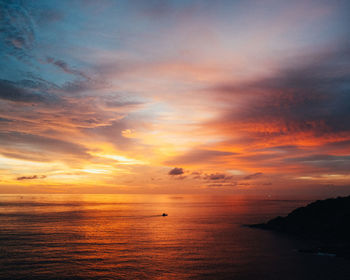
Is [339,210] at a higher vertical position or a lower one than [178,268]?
higher

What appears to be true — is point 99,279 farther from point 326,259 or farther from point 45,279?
point 326,259

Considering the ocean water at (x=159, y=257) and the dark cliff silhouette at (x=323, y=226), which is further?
the dark cliff silhouette at (x=323, y=226)

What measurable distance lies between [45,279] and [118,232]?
5077 cm

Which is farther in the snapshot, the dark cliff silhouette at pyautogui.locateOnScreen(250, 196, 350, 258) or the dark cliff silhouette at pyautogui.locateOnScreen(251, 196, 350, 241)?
the dark cliff silhouette at pyautogui.locateOnScreen(251, 196, 350, 241)

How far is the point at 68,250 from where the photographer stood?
2581 inches

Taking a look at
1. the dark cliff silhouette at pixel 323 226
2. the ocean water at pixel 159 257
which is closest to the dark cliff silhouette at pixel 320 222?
the dark cliff silhouette at pixel 323 226

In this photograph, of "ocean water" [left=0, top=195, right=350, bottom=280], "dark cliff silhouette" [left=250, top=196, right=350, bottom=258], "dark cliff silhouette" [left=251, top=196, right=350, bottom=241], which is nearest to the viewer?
"ocean water" [left=0, top=195, right=350, bottom=280]

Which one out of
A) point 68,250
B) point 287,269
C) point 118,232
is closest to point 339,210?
point 287,269

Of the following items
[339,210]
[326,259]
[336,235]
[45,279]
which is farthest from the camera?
[339,210]

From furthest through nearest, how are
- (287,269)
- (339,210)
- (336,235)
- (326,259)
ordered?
(339,210) < (336,235) < (326,259) < (287,269)

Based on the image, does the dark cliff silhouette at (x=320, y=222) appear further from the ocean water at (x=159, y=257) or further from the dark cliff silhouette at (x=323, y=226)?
the ocean water at (x=159, y=257)

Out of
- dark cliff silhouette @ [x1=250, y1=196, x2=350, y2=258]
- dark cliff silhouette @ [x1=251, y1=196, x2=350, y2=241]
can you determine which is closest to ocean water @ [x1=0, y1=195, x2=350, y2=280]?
dark cliff silhouette @ [x1=250, y1=196, x2=350, y2=258]

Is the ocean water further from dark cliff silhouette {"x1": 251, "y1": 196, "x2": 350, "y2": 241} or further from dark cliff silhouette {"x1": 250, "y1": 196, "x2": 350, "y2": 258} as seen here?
dark cliff silhouette {"x1": 251, "y1": 196, "x2": 350, "y2": 241}

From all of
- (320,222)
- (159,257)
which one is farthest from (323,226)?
(159,257)
